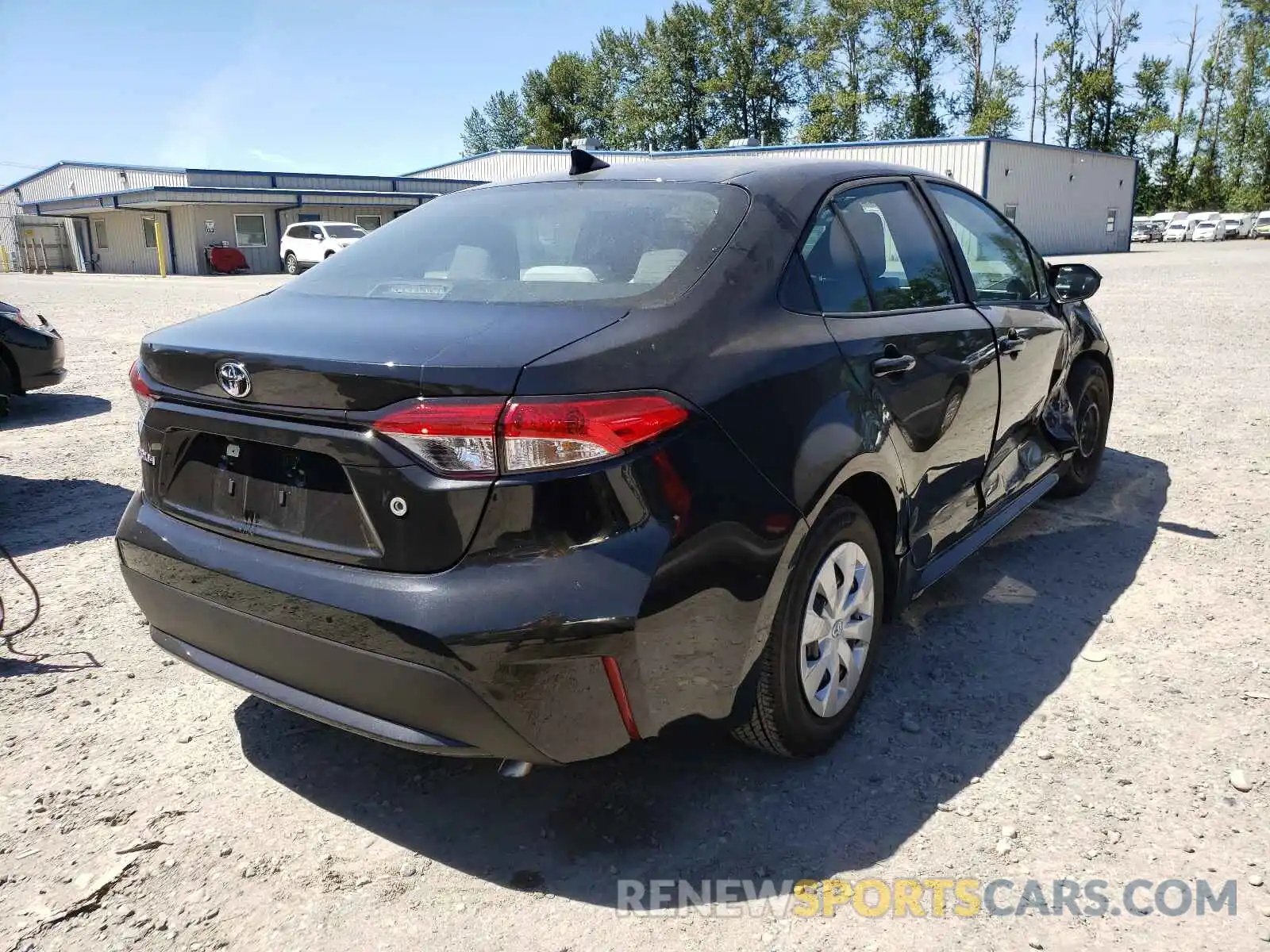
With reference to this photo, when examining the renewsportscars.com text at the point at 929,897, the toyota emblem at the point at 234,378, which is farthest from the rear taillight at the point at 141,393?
the renewsportscars.com text at the point at 929,897

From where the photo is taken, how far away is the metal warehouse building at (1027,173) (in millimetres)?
36875

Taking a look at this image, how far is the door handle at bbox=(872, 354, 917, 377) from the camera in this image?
9.13 feet

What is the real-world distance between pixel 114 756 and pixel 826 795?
2.11m

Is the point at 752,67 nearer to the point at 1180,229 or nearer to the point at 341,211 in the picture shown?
the point at 1180,229

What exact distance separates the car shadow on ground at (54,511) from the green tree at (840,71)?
213 feet

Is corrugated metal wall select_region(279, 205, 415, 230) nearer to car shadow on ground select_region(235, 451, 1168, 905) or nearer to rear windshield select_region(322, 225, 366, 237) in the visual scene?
rear windshield select_region(322, 225, 366, 237)

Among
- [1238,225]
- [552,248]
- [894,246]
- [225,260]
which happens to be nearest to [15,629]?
[552,248]

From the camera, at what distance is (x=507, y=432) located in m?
1.97

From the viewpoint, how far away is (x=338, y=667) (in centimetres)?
217

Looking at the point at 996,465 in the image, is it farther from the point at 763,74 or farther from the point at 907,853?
the point at 763,74

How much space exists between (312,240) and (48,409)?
2715cm

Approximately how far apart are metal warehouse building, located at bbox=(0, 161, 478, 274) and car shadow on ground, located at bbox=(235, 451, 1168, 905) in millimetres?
35180

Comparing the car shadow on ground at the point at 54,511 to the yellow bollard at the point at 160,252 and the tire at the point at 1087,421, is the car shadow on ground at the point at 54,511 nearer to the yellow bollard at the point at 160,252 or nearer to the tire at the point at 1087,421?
the tire at the point at 1087,421

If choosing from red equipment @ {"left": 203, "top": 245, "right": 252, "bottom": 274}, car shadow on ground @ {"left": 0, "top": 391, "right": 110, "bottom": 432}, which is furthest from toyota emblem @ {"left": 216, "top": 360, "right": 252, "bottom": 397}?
red equipment @ {"left": 203, "top": 245, "right": 252, "bottom": 274}
